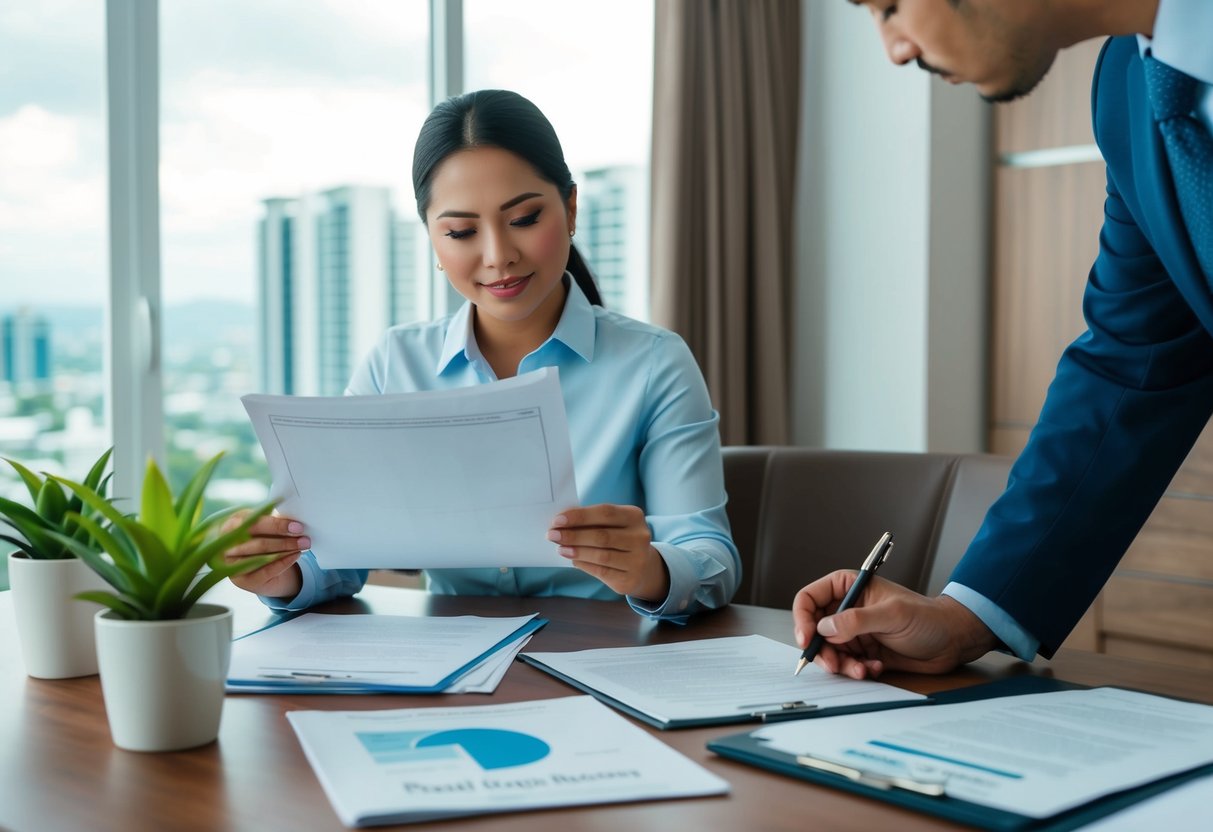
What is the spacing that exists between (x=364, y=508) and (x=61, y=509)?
0.99 ft

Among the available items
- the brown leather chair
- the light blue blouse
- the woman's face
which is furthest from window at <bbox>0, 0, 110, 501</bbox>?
the brown leather chair

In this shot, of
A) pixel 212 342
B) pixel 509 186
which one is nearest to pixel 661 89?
pixel 212 342

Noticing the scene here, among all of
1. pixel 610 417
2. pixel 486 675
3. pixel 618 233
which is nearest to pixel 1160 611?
pixel 618 233

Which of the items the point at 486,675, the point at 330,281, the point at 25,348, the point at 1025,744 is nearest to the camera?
the point at 1025,744

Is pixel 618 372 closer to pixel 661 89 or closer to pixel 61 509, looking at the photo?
Answer: pixel 61 509

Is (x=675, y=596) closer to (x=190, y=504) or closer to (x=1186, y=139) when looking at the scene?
(x=190, y=504)

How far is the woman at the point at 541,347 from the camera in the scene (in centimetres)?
160

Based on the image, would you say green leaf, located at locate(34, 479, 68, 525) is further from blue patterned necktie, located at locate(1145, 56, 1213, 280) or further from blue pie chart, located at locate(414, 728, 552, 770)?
blue patterned necktie, located at locate(1145, 56, 1213, 280)

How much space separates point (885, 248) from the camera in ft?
11.6

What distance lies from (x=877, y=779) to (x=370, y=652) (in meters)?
0.56

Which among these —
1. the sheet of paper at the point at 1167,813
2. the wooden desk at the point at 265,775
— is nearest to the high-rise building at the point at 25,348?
the wooden desk at the point at 265,775

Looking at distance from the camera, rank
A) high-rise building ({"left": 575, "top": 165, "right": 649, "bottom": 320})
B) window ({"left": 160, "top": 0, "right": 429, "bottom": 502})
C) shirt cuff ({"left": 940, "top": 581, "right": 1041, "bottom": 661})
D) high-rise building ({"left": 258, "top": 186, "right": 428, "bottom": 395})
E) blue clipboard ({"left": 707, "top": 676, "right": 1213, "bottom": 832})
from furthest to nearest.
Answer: high-rise building ({"left": 575, "top": 165, "right": 649, "bottom": 320}) < high-rise building ({"left": 258, "top": 186, "right": 428, "bottom": 395}) < window ({"left": 160, "top": 0, "right": 429, "bottom": 502}) < shirt cuff ({"left": 940, "top": 581, "right": 1041, "bottom": 661}) < blue clipboard ({"left": 707, "top": 676, "right": 1213, "bottom": 832})

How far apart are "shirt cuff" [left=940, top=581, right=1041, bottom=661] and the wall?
237cm

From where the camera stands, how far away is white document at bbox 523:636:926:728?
36.6 inches
